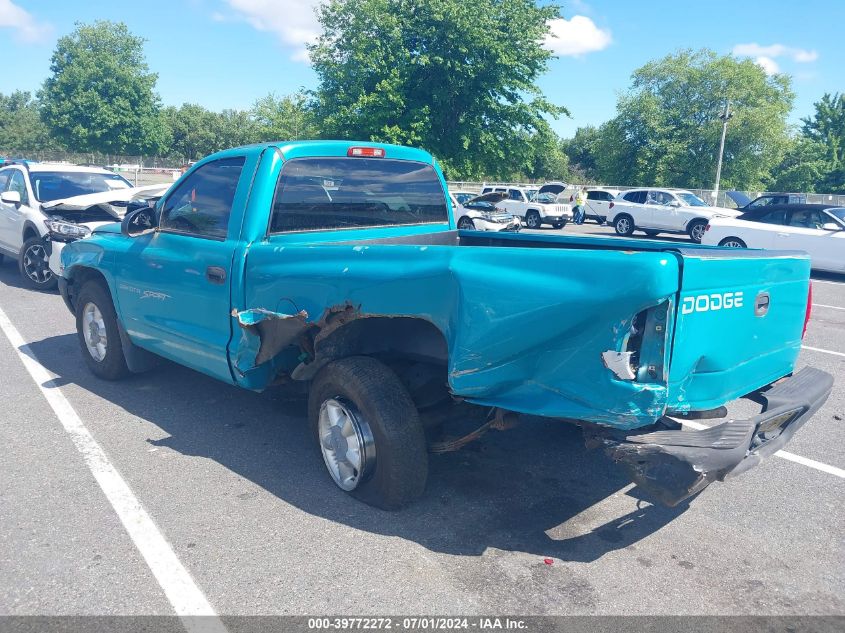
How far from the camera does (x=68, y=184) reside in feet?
34.5

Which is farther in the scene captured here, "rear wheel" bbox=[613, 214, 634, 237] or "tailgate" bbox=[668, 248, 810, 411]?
"rear wheel" bbox=[613, 214, 634, 237]

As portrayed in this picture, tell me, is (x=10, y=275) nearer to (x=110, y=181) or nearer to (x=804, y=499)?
(x=110, y=181)

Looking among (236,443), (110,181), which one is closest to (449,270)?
(236,443)

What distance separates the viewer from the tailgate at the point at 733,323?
8.93ft

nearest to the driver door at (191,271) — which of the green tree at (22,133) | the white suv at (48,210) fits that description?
the white suv at (48,210)

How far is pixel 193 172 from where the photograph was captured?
4.75 meters

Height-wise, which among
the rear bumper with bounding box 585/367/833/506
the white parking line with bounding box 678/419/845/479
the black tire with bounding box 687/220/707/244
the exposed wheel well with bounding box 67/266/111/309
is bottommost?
the white parking line with bounding box 678/419/845/479

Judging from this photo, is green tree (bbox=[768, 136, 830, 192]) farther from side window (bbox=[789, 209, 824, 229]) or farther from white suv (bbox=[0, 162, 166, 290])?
white suv (bbox=[0, 162, 166, 290])

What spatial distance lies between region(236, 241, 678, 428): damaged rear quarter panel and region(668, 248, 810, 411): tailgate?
19cm

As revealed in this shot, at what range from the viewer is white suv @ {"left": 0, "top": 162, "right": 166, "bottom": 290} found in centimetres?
952

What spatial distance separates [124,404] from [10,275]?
783cm

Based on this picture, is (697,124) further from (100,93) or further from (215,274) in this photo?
(215,274)

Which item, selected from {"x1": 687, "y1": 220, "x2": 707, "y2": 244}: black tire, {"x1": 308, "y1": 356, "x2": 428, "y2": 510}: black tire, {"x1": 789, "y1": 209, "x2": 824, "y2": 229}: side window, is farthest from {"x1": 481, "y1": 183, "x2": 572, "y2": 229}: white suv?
{"x1": 308, "y1": 356, "x2": 428, "y2": 510}: black tire

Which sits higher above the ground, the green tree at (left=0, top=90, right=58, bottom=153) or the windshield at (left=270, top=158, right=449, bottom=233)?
the green tree at (left=0, top=90, right=58, bottom=153)
